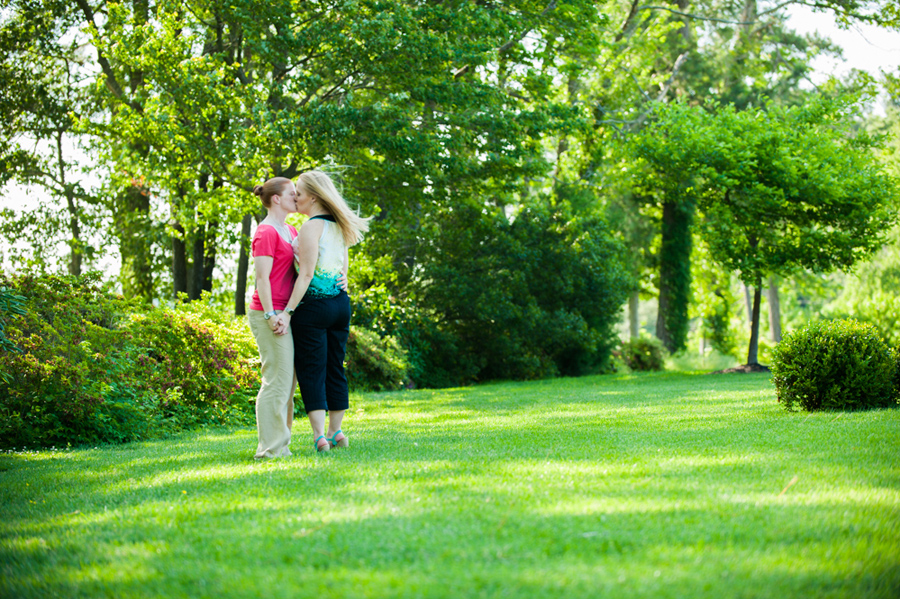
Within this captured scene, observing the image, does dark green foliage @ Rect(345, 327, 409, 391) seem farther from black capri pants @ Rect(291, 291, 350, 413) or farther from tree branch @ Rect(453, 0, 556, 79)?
black capri pants @ Rect(291, 291, 350, 413)

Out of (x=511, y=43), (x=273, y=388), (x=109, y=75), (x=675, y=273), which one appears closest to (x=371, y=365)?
(x=511, y=43)

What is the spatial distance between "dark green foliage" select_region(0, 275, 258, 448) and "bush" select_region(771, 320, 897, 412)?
686 cm

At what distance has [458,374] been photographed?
784 inches

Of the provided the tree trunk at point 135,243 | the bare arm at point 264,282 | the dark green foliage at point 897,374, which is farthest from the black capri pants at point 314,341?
the tree trunk at point 135,243

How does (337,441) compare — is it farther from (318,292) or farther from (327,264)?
(327,264)

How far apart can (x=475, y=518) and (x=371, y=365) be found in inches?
475

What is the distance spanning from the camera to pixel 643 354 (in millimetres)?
25938

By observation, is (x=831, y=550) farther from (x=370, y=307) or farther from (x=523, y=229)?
(x=523, y=229)

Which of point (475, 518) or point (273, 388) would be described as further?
point (273, 388)

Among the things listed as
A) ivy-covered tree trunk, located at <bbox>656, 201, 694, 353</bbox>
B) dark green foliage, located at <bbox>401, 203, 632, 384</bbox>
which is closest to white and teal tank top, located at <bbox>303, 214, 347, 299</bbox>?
dark green foliage, located at <bbox>401, 203, 632, 384</bbox>

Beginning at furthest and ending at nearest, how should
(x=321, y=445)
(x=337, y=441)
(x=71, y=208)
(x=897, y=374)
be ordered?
(x=71, y=208) → (x=897, y=374) → (x=337, y=441) → (x=321, y=445)

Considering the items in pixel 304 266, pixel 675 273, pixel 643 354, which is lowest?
pixel 643 354

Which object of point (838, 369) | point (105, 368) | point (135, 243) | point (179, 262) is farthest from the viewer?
point (135, 243)

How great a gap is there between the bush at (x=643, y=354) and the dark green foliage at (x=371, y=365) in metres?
11.7
